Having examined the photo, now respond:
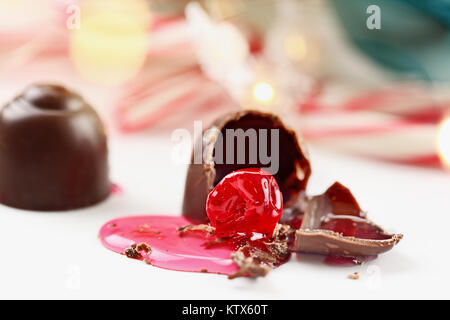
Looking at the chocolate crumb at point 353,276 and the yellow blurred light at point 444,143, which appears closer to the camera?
the chocolate crumb at point 353,276

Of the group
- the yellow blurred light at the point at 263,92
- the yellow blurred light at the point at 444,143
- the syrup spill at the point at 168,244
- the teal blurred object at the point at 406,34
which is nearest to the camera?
the syrup spill at the point at 168,244

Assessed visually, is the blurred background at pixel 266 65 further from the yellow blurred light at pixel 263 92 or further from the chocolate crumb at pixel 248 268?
the chocolate crumb at pixel 248 268

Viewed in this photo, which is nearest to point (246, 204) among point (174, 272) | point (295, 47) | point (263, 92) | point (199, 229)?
point (199, 229)

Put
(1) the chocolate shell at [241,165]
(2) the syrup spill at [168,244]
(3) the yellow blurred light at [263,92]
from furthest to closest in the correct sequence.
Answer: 1. (3) the yellow blurred light at [263,92]
2. (1) the chocolate shell at [241,165]
3. (2) the syrup spill at [168,244]

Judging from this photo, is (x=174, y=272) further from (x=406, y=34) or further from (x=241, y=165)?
(x=406, y=34)

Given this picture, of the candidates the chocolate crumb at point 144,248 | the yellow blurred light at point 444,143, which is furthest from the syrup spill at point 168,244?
the yellow blurred light at point 444,143

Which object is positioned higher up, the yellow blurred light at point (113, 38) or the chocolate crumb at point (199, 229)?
the yellow blurred light at point (113, 38)

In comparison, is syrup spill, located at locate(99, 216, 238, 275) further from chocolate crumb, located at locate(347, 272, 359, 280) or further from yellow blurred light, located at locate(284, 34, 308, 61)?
yellow blurred light, located at locate(284, 34, 308, 61)
